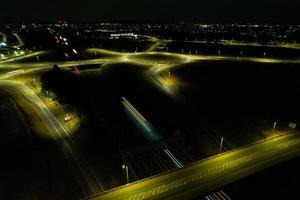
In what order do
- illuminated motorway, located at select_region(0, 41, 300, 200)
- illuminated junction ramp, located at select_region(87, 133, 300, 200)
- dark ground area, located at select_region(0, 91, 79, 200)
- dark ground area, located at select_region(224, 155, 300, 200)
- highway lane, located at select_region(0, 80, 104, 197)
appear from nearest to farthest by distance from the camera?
1. illuminated junction ramp, located at select_region(87, 133, 300, 200)
2. illuminated motorway, located at select_region(0, 41, 300, 200)
3. dark ground area, located at select_region(224, 155, 300, 200)
4. dark ground area, located at select_region(0, 91, 79, 200)
5. highway lane, located at select_region(0, 80, 104, 197)

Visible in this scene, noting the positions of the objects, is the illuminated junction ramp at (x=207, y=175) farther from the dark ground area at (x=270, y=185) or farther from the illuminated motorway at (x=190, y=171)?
the dark ground area at (x=270, y=185)

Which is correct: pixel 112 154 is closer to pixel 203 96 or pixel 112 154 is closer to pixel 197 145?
pixel 197 145

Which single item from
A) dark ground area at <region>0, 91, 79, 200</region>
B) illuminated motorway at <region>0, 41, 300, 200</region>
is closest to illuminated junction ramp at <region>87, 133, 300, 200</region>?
illuminated motorway at <region>0, 41, 300, 200</region>

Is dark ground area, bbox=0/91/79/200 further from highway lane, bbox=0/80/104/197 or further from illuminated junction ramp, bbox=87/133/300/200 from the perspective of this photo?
illuminated junction ramp, bbox=87/133/300/200

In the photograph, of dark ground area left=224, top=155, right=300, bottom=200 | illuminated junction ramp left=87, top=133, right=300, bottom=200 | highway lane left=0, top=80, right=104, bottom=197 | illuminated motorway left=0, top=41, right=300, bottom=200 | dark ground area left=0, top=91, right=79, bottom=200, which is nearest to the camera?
illuminated junction ramp left=87, top=133, right=300, bottom=200

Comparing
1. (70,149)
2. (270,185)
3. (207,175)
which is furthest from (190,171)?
(70,149)

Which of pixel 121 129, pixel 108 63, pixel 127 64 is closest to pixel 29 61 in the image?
pixel 108 63

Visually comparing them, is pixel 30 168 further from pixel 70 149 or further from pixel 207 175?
pixel 207 175

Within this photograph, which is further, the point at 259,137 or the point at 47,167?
the point at 259,137
